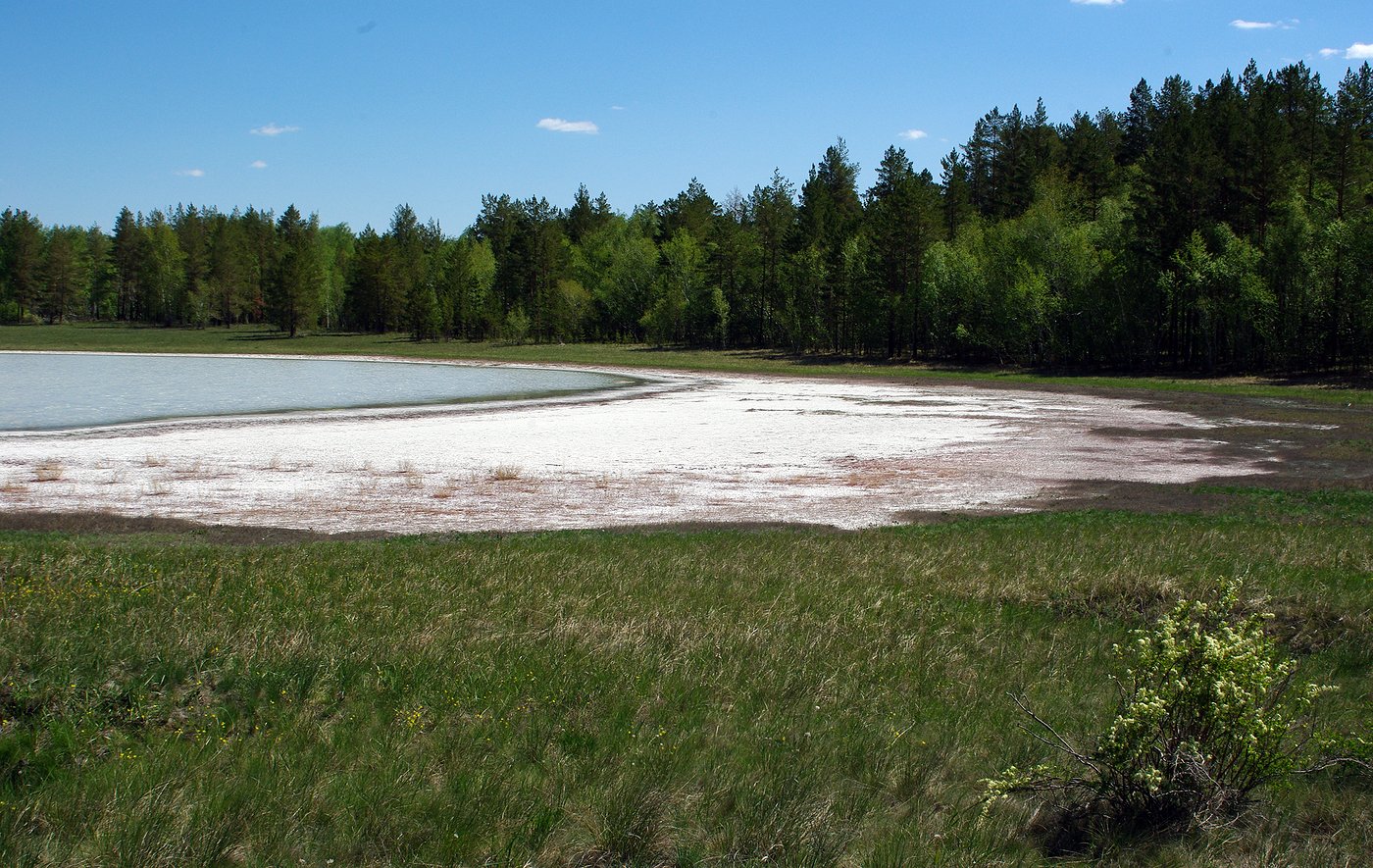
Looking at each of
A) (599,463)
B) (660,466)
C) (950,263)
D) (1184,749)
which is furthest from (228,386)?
(1184,749)

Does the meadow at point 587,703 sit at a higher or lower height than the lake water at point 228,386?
lower

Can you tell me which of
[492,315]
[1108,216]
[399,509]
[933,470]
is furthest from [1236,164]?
[492,315]

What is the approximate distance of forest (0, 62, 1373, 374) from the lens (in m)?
66.3

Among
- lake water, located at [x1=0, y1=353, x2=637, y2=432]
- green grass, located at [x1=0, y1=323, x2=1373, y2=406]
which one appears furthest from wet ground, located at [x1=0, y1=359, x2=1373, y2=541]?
green grass, located at [x1=0, y1=323, x2=1373, y2=406]

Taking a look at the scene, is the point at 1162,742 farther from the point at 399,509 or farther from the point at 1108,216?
the point at 1108,216

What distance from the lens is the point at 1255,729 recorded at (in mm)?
5695

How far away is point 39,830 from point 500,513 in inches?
640

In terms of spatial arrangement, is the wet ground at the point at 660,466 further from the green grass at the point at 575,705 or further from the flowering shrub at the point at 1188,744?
the flowering shrub at the point at 1188,744

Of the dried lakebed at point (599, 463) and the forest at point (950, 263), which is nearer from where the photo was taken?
the dried lakebed at point (599, 463)

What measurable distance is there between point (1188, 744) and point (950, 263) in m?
85.5

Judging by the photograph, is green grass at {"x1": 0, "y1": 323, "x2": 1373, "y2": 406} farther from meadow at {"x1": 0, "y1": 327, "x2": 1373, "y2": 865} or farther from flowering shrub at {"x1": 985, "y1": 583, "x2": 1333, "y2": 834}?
flowering shrub at {"x1": 985, "y1": 583, "x2": 1333, "y2": 834}

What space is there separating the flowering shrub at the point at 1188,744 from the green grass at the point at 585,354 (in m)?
53.8

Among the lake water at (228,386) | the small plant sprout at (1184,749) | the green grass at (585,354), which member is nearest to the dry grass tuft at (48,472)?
the lake water at (228,386)

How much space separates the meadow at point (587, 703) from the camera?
5633 mm
